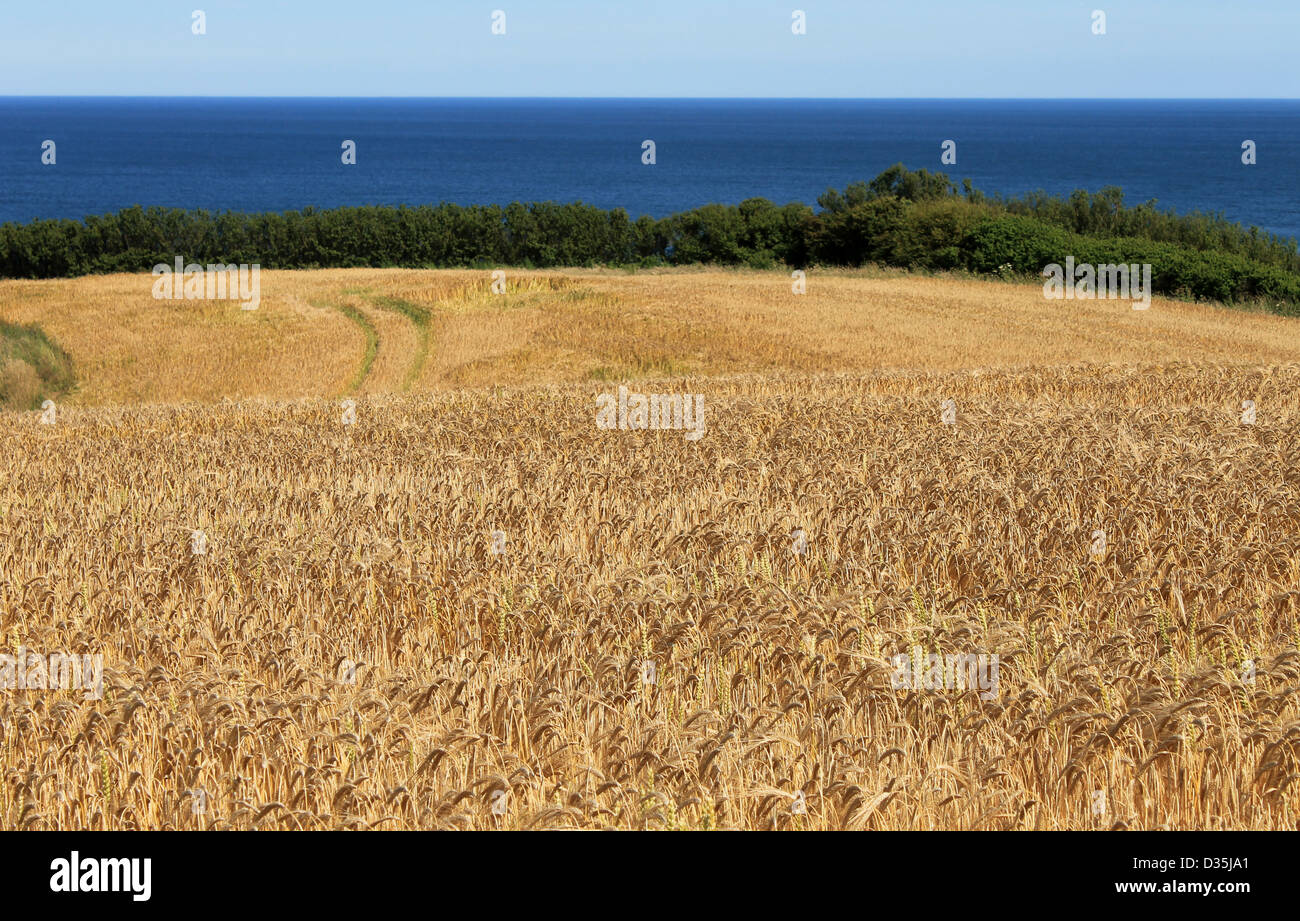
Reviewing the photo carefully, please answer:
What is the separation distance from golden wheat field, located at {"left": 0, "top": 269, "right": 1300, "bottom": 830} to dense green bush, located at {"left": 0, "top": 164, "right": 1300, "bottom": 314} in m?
45.7

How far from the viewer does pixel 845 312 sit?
37812 mm

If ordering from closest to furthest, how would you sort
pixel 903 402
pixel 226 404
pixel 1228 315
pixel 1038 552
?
1. pixel 1038 552
2. pixel 903 402
3. pixel 226 404
4. pixel 1228 315

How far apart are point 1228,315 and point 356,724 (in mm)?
42255

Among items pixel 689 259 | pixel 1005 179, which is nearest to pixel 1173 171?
pixel 1005 179

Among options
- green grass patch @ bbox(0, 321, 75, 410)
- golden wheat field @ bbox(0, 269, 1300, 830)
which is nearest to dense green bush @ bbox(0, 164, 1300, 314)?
green grass patch @ bbox(0, 321, 75, 410)

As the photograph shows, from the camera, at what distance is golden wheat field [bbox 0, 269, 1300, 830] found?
4.54 meters

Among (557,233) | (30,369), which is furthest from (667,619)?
(557,233)

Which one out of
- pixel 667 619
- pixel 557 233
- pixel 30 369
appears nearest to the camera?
pixel 667 619

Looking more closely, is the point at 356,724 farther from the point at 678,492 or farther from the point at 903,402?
the point at 903,402

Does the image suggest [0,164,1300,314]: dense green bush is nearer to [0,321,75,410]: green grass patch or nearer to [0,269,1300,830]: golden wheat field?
[0,321,75,410]: green grass patch

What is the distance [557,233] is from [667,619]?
199ft

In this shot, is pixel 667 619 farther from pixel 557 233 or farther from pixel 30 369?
pixel 557 233

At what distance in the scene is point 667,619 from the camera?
21.2 ft

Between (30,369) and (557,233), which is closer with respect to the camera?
(30,369)
